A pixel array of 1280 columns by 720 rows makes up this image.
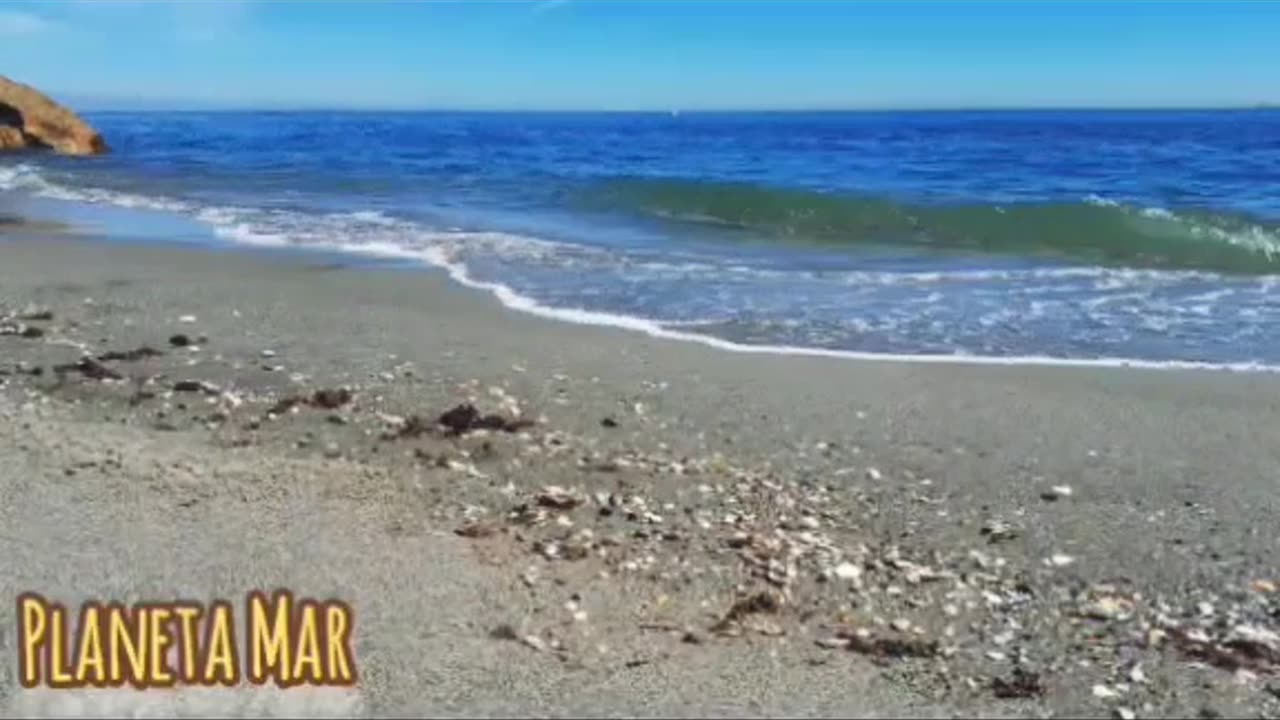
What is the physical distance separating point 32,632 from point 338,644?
1258 mm

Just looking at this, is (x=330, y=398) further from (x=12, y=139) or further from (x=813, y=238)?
(x=12, y=139)

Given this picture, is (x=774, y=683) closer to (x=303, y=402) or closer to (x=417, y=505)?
(x=417, y=505)

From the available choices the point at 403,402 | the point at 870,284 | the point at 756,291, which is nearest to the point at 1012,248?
the point at 870,284

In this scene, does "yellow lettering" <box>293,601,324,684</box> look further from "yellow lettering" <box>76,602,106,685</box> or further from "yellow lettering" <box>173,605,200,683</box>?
"yellow lettering" <box>76,602,106,685</box>

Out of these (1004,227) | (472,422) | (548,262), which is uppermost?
(1004,227)

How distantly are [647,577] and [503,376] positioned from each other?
3.93 meters

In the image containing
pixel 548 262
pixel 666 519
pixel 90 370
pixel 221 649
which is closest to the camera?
pixel 221 649

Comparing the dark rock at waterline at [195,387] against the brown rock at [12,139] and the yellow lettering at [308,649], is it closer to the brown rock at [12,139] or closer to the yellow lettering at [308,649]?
the yellow lettering at [308,649]

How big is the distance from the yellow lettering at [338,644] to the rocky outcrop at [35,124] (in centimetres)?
5113

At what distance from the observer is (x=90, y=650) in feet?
15.3

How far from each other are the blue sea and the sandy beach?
1.77m

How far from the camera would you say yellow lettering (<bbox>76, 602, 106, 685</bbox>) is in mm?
4414

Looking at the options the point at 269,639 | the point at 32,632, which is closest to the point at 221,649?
the point at 269,639

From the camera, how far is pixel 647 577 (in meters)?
5.65
